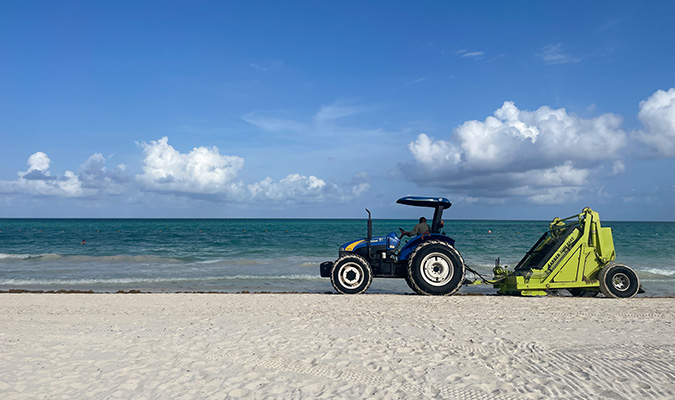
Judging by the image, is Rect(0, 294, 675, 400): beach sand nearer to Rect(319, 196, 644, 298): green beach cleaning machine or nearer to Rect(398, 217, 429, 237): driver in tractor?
Rect(319, 196, 644, 298): green beach cleaning machine

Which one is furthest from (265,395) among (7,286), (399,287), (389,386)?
(7,286)

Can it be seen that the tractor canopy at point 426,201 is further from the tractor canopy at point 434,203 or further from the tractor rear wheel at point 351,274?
Answer: the tractor rear wheel at point 351,274

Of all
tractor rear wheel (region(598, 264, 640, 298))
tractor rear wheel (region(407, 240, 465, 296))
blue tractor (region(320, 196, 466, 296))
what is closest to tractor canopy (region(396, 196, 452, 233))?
blue tractor (region(320, 196, 466, 296))

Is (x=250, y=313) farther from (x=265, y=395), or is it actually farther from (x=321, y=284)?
(x=321, y=284)

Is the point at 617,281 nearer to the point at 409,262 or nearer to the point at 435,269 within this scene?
the point at 435,269

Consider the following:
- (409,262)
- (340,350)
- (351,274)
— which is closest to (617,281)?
(409,262)

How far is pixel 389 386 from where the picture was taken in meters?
4.54

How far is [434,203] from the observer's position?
10078 mm

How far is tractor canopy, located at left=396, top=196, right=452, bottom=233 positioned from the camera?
9.93 m

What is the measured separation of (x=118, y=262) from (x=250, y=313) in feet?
51.4

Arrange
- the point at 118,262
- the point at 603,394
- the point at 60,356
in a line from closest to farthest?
the point at 603,394, the point at 60,356, the point at 118,262

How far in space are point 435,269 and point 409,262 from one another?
22.6 inches

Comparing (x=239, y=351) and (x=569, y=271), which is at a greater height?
(x=569, y=271)

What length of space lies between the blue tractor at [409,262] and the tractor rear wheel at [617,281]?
8.98 ft
